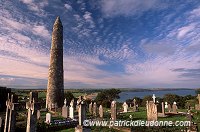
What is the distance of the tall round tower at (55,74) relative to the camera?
124 feet

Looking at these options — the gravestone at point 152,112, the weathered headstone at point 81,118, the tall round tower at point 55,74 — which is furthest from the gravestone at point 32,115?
the tall round tower at point 55,74

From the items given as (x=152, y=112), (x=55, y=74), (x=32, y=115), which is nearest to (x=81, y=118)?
(x=32, y=115)

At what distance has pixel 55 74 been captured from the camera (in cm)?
3788

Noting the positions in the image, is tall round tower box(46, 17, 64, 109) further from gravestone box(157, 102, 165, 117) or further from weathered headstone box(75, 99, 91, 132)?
weathered headstone box(75, 99, 91, 132)

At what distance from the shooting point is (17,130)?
17.2m

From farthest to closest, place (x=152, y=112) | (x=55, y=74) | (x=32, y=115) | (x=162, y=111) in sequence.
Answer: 1. (x=55, y=74)
2. (x=162, y=111)
3. (x=152, y=112)
4. (x=32, y=115)

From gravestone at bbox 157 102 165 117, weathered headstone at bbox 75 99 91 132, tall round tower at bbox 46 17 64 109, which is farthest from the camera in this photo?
tall round tower at bbox 46 17 64 109

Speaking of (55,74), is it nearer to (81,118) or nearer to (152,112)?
(152,112)

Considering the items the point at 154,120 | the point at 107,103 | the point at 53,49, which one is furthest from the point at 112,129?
the point at 107,103

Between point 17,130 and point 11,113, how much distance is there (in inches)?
176

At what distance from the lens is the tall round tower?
37781 millimetres

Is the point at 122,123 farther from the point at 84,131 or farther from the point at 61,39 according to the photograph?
the point at 61,39

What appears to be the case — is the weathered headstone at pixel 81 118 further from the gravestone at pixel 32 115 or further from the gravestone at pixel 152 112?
the gravestone at pixel 152 112

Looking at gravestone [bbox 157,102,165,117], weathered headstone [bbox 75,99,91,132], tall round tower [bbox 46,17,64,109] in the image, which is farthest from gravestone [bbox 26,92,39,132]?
tall round tower [bbox 46,17,64,109]
